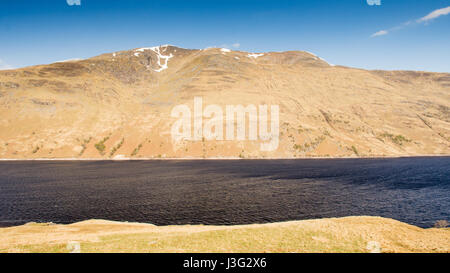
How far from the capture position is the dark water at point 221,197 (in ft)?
178

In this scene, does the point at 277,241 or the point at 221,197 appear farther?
the point at 221,197

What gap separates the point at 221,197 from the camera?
69.5m

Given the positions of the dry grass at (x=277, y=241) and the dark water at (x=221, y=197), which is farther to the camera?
the dark water at (x=221, y=197)

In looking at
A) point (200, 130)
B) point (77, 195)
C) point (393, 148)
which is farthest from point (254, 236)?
point (393, 148)

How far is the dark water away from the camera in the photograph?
54.2 meters

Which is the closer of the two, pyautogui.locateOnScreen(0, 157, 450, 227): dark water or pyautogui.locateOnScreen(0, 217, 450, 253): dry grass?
pyautogui.locateOnScreen(0, 217, 450, 253): dry grass

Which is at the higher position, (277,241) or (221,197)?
(277,241)

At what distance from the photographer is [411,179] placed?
95750mm

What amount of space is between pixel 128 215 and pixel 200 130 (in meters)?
144

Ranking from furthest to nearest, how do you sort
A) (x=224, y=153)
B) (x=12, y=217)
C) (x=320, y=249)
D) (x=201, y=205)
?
1. (x=224, y=153)
2. (x=201, y=205)
3. (x=12, y=217)
4. (x=320, y=249)

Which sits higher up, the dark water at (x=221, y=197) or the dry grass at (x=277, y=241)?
the dry grass at (x=277, y=241)

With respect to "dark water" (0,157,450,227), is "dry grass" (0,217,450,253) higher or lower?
higher
